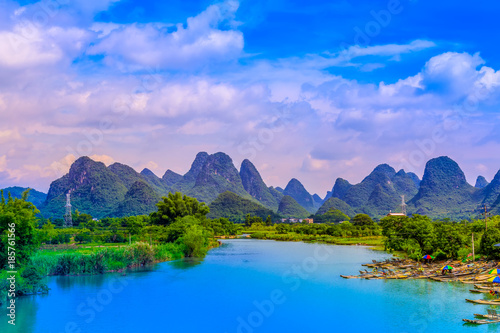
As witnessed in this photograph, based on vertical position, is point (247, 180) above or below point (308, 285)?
above

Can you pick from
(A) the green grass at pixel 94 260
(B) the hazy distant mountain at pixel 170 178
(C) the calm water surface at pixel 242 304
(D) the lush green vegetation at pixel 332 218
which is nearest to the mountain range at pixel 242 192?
(B) the hazy distant mountain at pixel 170 178

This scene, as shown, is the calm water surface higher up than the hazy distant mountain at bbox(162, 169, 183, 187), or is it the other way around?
the hazy distant mountain at bbox(162, 169, 183, 187)

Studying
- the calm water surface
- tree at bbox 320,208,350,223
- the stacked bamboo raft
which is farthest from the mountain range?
the calm water surface

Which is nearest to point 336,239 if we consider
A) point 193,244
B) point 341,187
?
point 193,244

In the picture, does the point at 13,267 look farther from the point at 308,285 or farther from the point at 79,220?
the point at 79,220

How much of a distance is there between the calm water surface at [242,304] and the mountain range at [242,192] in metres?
52.9

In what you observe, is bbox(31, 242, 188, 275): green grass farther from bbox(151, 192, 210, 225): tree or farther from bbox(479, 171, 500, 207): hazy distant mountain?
bbox(479, 171, 500, 207): hazy distant mountain

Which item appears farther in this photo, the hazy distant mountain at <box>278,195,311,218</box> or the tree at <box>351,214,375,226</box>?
the hazy distant mountain at <box>278,195,311,218</box>

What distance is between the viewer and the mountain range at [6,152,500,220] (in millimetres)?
78750

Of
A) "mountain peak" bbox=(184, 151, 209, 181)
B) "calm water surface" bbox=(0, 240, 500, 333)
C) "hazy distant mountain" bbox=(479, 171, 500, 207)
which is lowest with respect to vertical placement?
"calm water surface" bbox=(0, 240, 500, 333)

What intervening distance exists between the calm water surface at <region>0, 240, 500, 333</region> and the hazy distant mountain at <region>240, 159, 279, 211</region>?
101 meters

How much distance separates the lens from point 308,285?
62.7 feet

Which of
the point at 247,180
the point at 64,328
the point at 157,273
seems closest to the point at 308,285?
the point at 157,273

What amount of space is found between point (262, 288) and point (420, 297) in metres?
6.19
